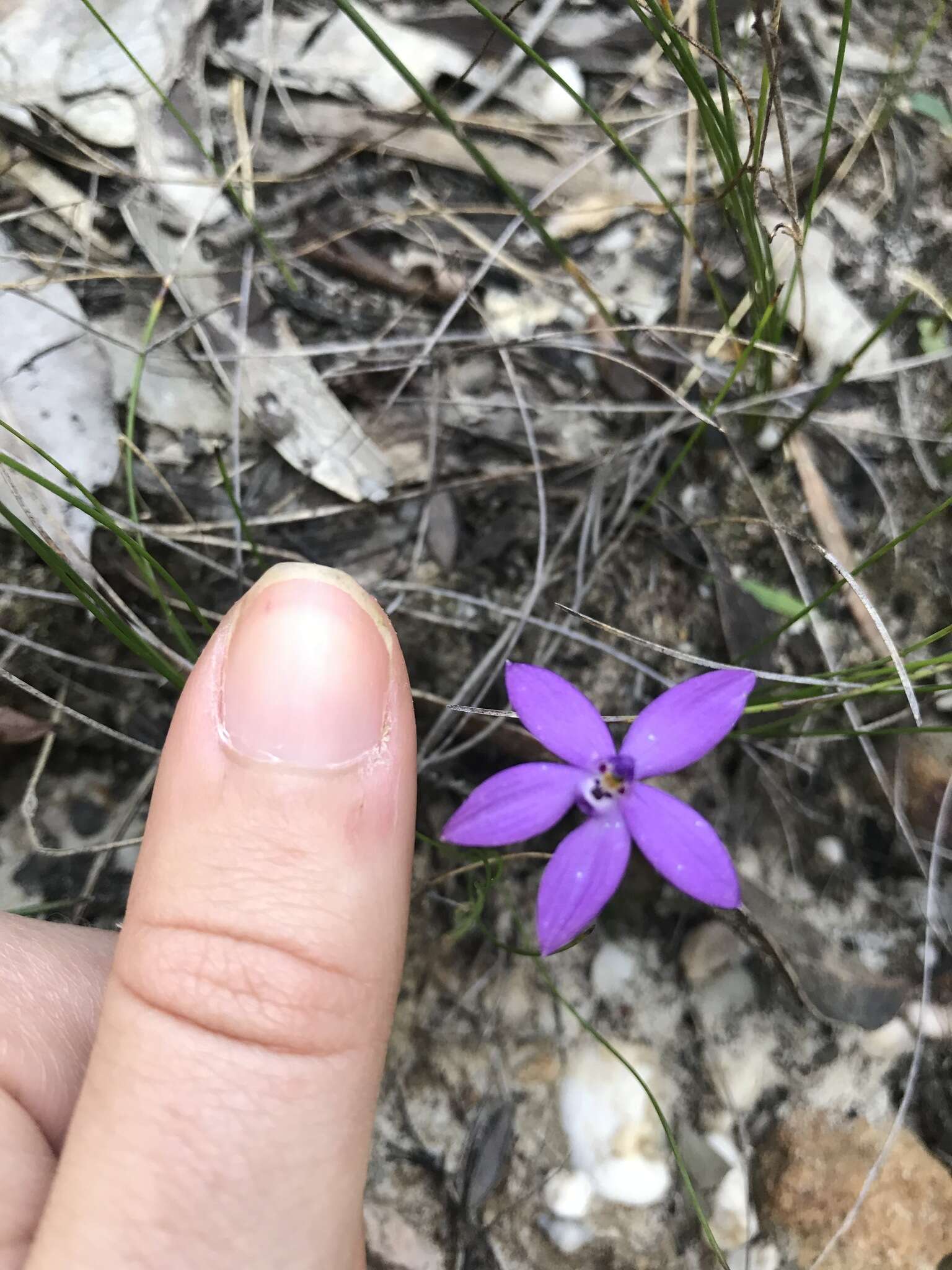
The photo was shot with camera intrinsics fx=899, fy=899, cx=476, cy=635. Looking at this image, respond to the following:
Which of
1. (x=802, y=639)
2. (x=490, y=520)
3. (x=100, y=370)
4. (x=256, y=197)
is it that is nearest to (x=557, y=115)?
(x=256, y=197)

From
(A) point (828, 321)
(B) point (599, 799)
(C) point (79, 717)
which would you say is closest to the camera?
(B) point (599, 799)

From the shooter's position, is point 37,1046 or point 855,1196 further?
point 855,1196

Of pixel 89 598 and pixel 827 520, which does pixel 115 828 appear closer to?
pixel 89 598

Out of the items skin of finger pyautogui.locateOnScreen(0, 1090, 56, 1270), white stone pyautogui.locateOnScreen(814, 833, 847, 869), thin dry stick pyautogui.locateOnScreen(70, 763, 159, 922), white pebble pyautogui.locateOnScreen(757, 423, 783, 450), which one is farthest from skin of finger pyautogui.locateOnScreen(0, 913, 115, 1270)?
white pebble pyautogui.locateOnScreen(757, 423, 783, 450)

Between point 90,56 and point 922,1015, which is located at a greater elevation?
point 90,56

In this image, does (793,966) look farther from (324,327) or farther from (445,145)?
(445,145)

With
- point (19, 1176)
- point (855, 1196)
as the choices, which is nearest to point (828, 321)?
point (855, 1196)

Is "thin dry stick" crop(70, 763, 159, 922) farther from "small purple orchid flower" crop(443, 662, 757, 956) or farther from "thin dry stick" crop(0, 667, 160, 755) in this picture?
"small purple orchid flower" crop(443, 662, 757, 956)
